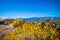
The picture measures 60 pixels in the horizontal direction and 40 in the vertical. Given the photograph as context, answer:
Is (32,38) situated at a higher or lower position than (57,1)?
lower

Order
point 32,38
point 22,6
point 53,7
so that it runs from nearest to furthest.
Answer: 1. point 32,38
2. point 22,6
3. point 53,7

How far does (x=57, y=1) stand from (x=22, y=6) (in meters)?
1.02

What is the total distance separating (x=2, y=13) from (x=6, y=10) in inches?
4.4

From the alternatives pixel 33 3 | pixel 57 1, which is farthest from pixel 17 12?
pixel 57 1

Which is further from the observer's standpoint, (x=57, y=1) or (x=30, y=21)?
(x=57, y=1)

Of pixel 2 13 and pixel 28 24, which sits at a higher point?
pixel 2 13

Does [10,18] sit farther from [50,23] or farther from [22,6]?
[50,23]

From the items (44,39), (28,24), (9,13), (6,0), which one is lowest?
(44,39)

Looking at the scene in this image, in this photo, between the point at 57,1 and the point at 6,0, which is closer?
the point at 6,0

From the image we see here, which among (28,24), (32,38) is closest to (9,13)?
(28,24)

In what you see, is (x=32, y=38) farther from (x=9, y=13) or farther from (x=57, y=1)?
(x=57, y=1)

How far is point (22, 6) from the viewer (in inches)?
152

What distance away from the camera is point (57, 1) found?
170 inches

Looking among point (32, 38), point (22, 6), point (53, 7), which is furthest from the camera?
point (53, 7)
